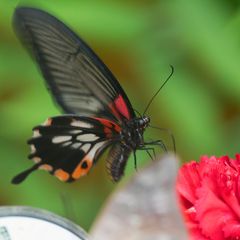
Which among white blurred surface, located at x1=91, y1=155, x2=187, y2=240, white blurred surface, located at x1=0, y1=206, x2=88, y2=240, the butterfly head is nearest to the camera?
white blurred surface, located at x1=91, y1=155, x2=187, y2=240

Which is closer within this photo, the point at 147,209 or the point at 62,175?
the point at 147,209

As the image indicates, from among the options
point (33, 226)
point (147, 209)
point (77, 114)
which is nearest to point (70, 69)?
point (77, 114)

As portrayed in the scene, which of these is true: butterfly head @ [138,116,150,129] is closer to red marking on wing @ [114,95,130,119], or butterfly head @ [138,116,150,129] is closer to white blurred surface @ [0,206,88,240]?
red marking on wing @ [114,95,130,119]

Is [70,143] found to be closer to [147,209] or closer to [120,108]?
[120,108]

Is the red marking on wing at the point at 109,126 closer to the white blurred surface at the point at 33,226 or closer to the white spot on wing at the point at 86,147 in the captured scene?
the white spot on wing at the point at 86,147

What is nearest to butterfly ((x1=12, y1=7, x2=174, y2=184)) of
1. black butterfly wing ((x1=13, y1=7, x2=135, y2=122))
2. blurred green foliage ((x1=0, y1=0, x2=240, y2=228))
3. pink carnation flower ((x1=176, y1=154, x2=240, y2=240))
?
black butterfly wing ((x1=13, y1=7, x2=135, y2=122))

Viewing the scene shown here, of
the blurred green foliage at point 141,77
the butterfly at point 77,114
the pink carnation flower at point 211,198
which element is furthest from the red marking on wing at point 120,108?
the blurred green foliage at point 141,77
